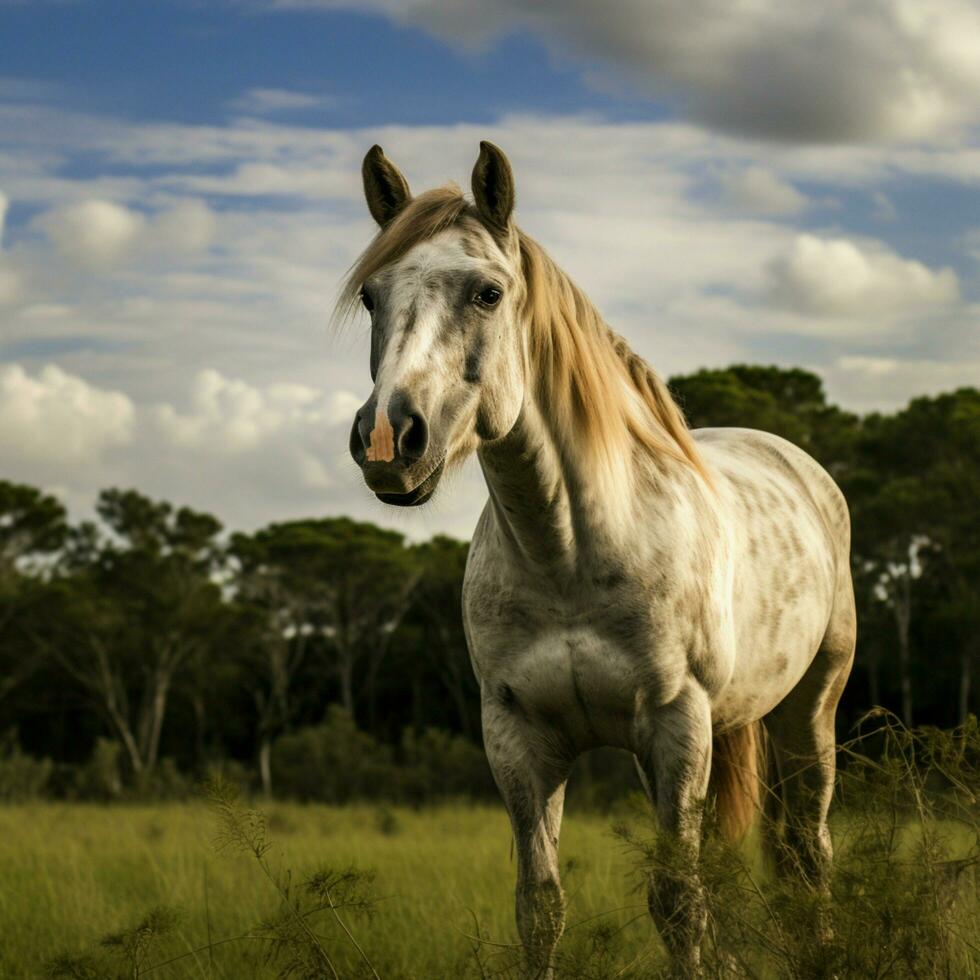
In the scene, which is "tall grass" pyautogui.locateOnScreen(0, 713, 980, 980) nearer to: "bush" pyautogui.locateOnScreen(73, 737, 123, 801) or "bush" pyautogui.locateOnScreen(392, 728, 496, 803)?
"bush" pyautogui.locateOnScreen(392, 728, 496, 803)

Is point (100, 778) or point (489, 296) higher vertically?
point (489, 296)

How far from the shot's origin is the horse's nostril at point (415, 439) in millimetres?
2807

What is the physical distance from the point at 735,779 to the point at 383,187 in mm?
2400

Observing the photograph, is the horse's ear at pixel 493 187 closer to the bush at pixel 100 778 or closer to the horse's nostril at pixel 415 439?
the horse's nostril at pixel 415 439

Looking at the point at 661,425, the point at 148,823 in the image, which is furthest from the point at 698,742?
the point at 148,823

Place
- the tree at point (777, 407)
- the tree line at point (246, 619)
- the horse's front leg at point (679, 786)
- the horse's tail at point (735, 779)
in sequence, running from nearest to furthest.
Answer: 1. the horse's front leg at point (679, 786)
2. the horse's tail at point (735, 779)
3. the tree at point (777, 407)
4. the tree line at point (246, 619)

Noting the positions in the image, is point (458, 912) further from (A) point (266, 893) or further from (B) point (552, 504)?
(B) point (552, 504)

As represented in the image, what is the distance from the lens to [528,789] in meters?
3.46

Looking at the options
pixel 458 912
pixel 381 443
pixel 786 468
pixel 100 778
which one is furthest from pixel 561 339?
pixel 100 778

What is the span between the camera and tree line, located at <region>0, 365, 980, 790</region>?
29.5 meters

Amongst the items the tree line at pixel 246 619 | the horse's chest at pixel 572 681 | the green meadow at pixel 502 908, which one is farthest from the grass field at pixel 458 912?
the tree line at pixel 246 619

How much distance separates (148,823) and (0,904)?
7.63m

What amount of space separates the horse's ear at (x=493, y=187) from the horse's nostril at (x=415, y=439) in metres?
0.72

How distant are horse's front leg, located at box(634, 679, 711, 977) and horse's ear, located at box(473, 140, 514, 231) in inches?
54.7
